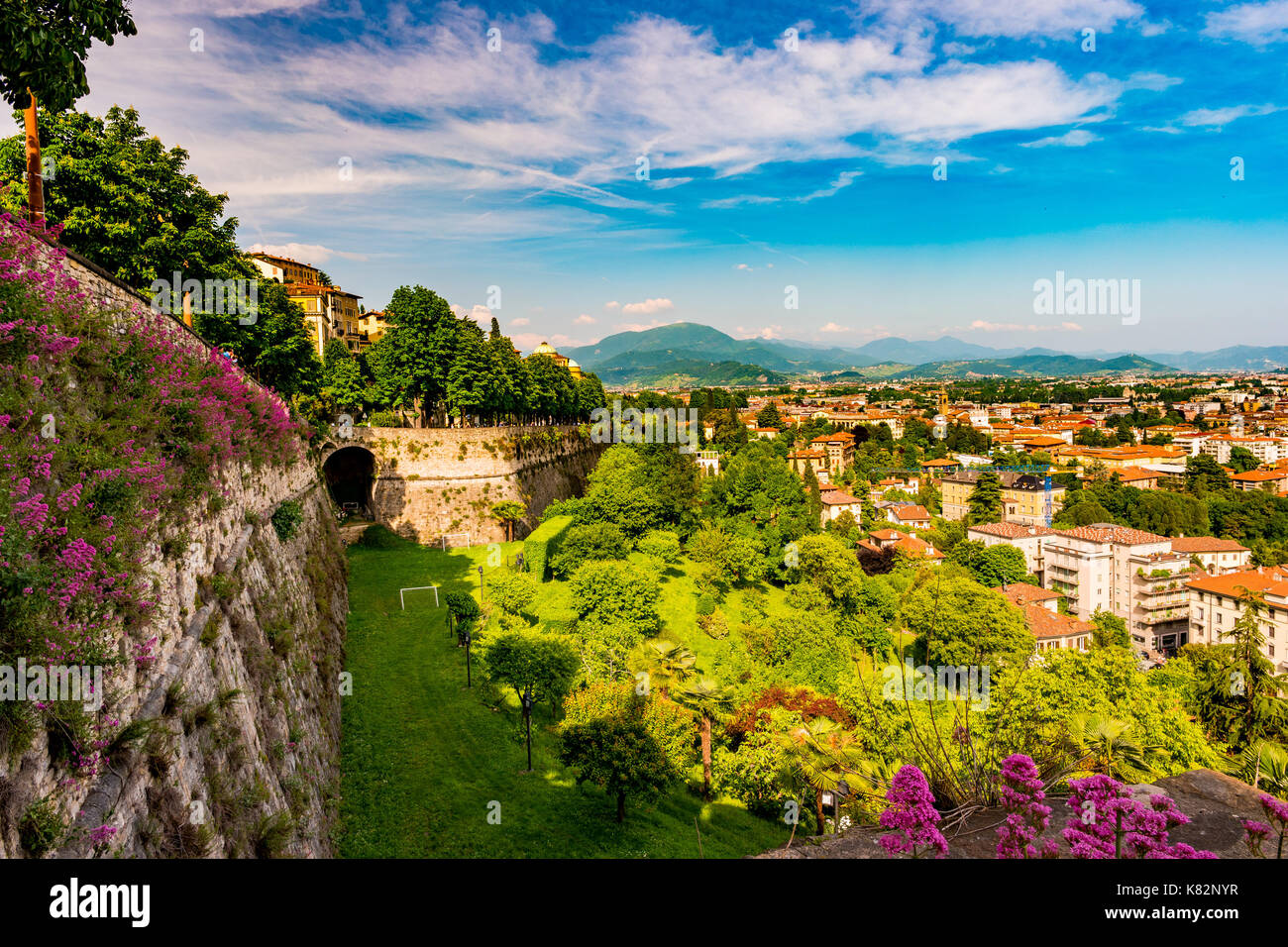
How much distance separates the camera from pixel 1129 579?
57.0 metres

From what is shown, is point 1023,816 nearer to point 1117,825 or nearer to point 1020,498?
point 1117,825

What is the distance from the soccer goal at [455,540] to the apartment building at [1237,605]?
47.9m

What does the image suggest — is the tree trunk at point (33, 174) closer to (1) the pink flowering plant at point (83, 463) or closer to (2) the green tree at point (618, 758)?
(1) the pink flowering plant at point (83, 463)

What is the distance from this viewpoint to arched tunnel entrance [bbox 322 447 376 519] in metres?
34.1

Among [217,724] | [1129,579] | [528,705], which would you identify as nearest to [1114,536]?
[1129,579]

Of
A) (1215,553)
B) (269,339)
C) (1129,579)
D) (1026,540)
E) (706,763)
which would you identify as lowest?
(1129,579)

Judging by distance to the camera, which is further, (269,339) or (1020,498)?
(1020,498)

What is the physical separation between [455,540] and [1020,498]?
8409 cm

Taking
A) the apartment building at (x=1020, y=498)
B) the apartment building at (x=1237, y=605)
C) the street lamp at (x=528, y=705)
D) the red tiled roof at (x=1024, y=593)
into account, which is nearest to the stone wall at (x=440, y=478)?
the street lamp at (x=528, y=705)

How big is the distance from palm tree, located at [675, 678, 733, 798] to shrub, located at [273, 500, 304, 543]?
11.2m

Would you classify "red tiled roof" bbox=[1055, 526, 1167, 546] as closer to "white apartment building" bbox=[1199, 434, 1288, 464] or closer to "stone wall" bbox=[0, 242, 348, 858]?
"stone wall" bbox=[0, 242, 348, 858]

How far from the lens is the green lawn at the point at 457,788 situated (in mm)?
11781

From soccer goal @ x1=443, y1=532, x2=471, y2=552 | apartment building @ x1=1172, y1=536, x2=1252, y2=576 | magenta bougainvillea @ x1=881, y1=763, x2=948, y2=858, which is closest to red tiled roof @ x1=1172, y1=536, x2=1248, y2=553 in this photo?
apartment building @ x1=1172, y1=536, x2=1252, y2=576
